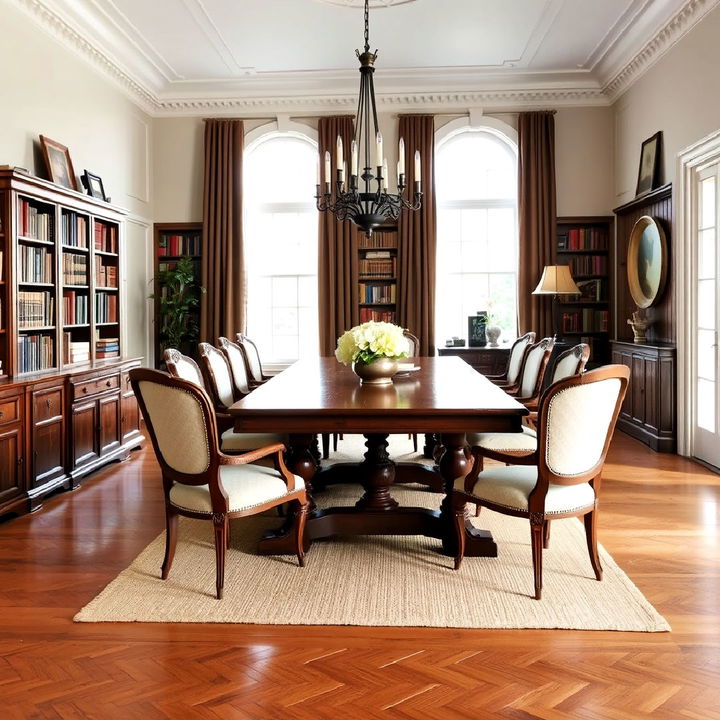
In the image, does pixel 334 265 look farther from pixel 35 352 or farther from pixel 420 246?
pixel 35 352

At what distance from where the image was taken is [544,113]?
814 centimetres

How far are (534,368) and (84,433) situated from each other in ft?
10.6

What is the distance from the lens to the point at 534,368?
482cm

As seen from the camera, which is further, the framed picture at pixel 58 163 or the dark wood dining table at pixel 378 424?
the framed picture at pixel 58 163

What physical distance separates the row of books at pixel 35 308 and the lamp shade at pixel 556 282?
184 inches

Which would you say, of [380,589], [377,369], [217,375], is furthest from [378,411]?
[217,375]

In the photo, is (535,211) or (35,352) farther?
(535,211)

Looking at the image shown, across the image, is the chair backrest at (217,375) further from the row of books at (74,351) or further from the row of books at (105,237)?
the row of books at (105,237)

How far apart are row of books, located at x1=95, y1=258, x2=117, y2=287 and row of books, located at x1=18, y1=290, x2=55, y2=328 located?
2.82 feet

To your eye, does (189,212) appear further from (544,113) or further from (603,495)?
(603,495)

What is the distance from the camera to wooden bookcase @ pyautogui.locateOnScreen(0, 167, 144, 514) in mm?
4574

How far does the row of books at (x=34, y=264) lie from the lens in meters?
4.91

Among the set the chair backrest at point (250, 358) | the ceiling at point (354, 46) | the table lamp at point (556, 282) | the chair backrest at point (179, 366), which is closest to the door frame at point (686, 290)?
the ceiling at point (354, 46)

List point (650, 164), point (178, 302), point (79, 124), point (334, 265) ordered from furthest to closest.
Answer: point (334, 265), point (178, 302), point (650, 164), point (79, 124)
